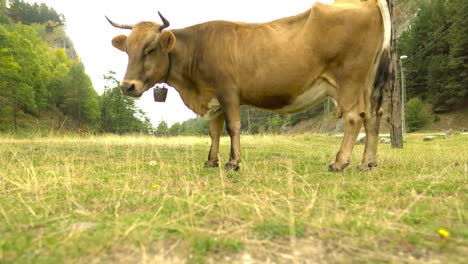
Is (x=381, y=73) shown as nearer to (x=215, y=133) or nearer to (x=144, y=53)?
(x=215, y=133)

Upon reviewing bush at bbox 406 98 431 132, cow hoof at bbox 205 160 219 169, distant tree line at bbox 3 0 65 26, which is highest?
distant tree line at bbox 3 0 65 26

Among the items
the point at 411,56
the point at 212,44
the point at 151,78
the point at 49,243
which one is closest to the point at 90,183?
the point at 49,243

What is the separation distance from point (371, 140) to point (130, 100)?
6321cm

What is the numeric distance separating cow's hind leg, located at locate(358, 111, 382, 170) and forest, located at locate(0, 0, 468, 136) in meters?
20.5

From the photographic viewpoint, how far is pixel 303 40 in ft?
17.0

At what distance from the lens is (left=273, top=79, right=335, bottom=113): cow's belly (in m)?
5.24

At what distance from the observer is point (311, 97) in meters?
5.36

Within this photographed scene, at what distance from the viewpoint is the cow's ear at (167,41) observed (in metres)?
5.18

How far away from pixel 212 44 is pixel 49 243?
420 centimetres

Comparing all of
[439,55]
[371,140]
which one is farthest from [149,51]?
[439,55]

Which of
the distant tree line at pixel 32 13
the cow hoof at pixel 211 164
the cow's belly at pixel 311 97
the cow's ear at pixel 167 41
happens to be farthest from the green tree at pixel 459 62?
the distant tree line at pixel 32 13

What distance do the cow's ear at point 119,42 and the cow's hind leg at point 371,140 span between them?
3.99m

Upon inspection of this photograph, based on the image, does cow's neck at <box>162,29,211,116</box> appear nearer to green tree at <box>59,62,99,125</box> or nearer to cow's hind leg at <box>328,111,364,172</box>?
cow's hind leg at <box>328,111,364,172</box>

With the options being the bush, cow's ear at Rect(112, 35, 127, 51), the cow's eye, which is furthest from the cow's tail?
the bush
